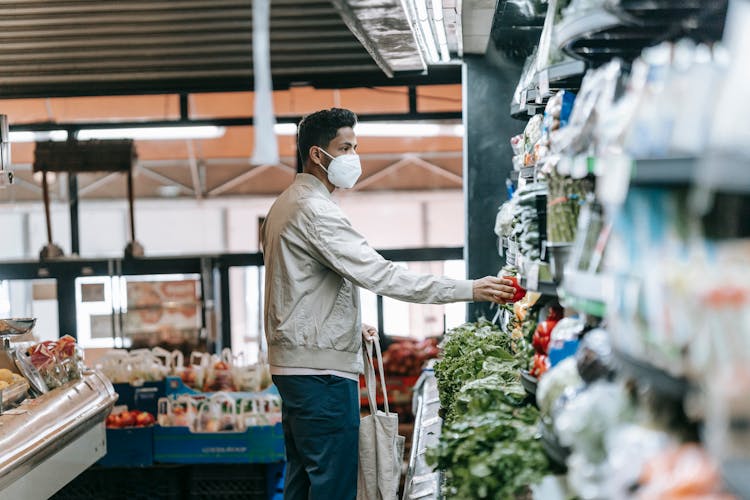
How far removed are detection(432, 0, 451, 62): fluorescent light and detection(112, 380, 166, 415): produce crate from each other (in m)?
2.78

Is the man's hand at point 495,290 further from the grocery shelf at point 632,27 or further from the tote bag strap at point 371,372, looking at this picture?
the grocery shelf at point 632,27

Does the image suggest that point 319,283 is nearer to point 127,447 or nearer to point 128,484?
point 127,447

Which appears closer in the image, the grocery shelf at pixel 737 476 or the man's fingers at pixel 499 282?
the grocery shelf at pixel 737 476

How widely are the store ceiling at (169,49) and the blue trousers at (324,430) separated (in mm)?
1797

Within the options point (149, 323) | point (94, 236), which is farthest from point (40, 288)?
point (94, 236)

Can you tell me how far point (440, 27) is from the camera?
4.38 meters

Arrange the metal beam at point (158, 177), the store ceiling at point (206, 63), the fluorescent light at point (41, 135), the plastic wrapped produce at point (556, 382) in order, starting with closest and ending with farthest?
the plastic wrapped produce at point (556, 382)
the store ceiling at point (206, 63)
the fluorescent light at point (41, 135)
the metal beam at point (158, 177)

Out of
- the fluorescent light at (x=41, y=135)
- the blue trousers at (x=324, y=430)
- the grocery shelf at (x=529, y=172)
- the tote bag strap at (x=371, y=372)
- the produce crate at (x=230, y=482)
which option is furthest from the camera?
the fluorescent light at (x=41, y=135)

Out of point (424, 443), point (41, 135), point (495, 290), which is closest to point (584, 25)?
point (495, 290)

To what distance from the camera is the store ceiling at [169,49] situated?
217 inches

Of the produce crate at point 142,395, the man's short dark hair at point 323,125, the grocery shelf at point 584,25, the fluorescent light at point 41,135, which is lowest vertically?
the produce crate at point 142,395

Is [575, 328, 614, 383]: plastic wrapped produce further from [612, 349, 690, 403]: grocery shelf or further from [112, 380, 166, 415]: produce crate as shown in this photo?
[112, 380, 166, 415]: produce crate

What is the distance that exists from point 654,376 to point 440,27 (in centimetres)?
314

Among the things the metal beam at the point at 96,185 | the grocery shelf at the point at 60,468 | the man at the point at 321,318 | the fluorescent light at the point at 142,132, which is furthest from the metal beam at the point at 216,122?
the man at the point at 321,318
